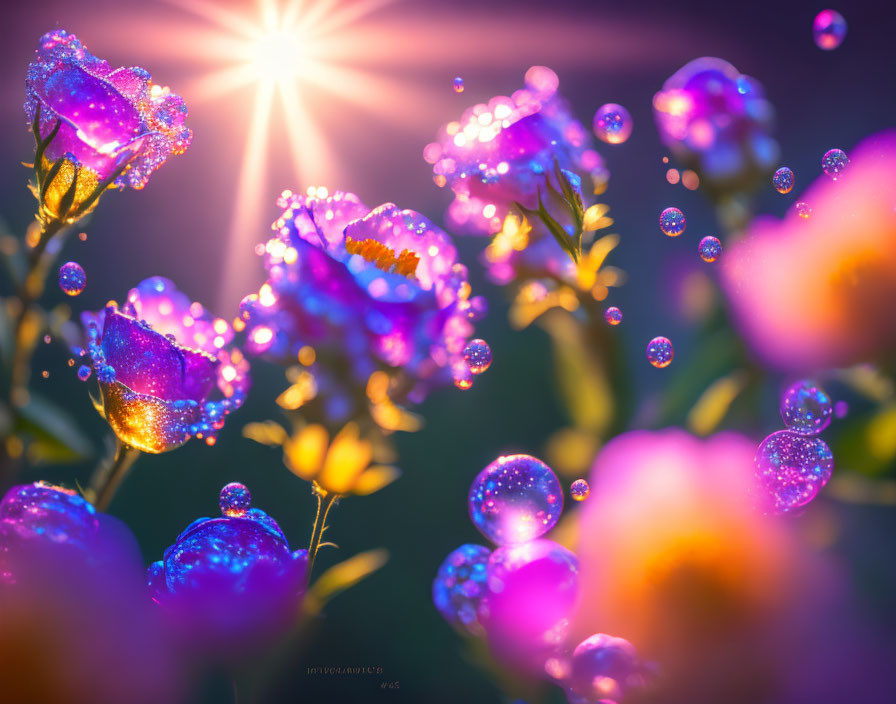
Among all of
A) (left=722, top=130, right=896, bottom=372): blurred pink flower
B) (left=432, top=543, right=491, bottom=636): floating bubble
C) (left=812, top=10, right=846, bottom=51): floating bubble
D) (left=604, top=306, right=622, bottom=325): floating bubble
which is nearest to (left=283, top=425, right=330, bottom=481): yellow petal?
(left=432, top=543, right=491, bottom=636): floating bubble

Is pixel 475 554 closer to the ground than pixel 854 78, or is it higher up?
closer to the ground

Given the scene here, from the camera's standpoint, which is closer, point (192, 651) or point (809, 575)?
point (192, 651)

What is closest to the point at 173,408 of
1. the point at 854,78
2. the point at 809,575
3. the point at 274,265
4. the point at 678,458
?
the point at 274,265

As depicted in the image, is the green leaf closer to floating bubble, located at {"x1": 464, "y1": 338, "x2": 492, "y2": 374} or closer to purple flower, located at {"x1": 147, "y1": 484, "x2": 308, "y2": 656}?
purple flower, located at {"x1": 147, "y1": 484, "x2": 308, "y2": 656}

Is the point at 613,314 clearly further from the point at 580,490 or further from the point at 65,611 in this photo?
the point at 65,611

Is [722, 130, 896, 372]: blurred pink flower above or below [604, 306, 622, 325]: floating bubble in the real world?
above

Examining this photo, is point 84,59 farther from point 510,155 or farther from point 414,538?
point 414,538
